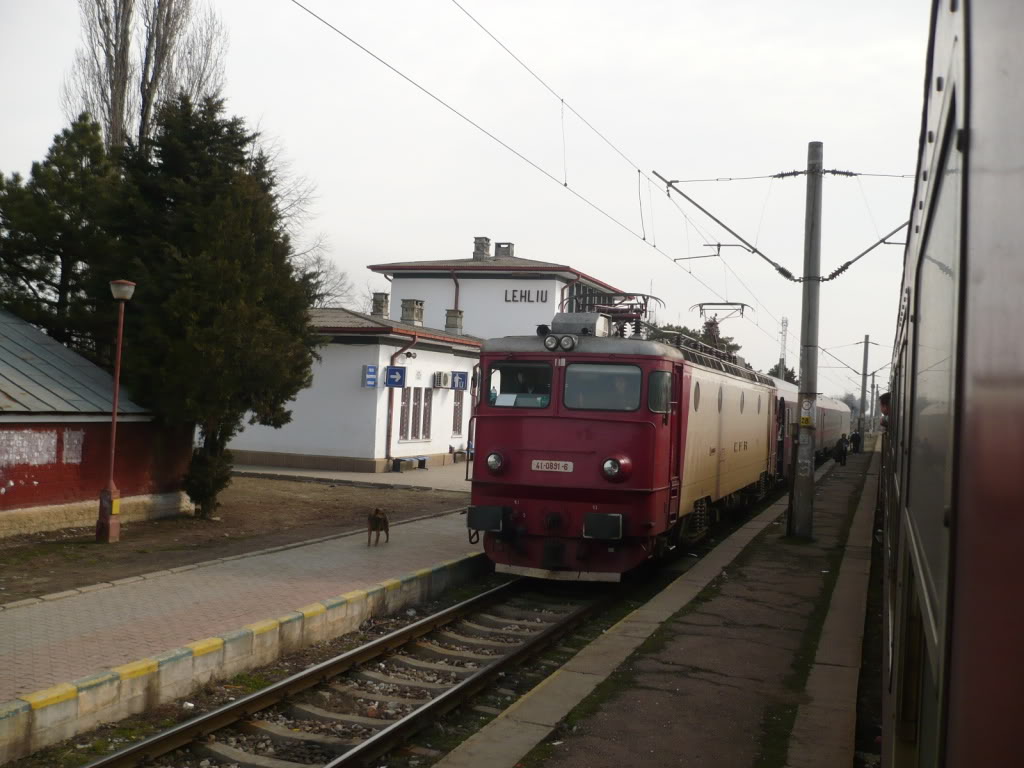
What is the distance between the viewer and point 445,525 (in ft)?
54.4

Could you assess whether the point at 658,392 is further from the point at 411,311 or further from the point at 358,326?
the point at 411,311

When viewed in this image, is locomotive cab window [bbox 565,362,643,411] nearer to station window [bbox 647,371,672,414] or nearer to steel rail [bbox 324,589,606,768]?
station window [bbox 647,371,672,414]

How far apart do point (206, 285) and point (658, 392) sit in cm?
781

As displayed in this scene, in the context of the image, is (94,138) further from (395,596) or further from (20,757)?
(20,757)

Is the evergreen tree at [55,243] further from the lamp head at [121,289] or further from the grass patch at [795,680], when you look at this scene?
the grass patch at [795,680]

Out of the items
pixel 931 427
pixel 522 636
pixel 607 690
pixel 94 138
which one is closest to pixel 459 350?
pixel 94 138

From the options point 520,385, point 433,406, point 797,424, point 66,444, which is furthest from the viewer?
point 433,406

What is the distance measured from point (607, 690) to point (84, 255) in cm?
1351

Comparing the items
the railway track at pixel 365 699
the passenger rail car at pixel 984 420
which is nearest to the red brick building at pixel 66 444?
the railway track at pixel 365 699

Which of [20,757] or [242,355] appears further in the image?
[242,355]

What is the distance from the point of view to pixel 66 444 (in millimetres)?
14445

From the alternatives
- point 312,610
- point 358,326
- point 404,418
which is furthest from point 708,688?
point 404,418

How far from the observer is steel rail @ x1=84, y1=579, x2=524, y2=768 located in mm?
5980

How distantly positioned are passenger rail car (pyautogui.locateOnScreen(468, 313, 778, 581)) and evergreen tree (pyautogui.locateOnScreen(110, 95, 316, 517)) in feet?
17.0
